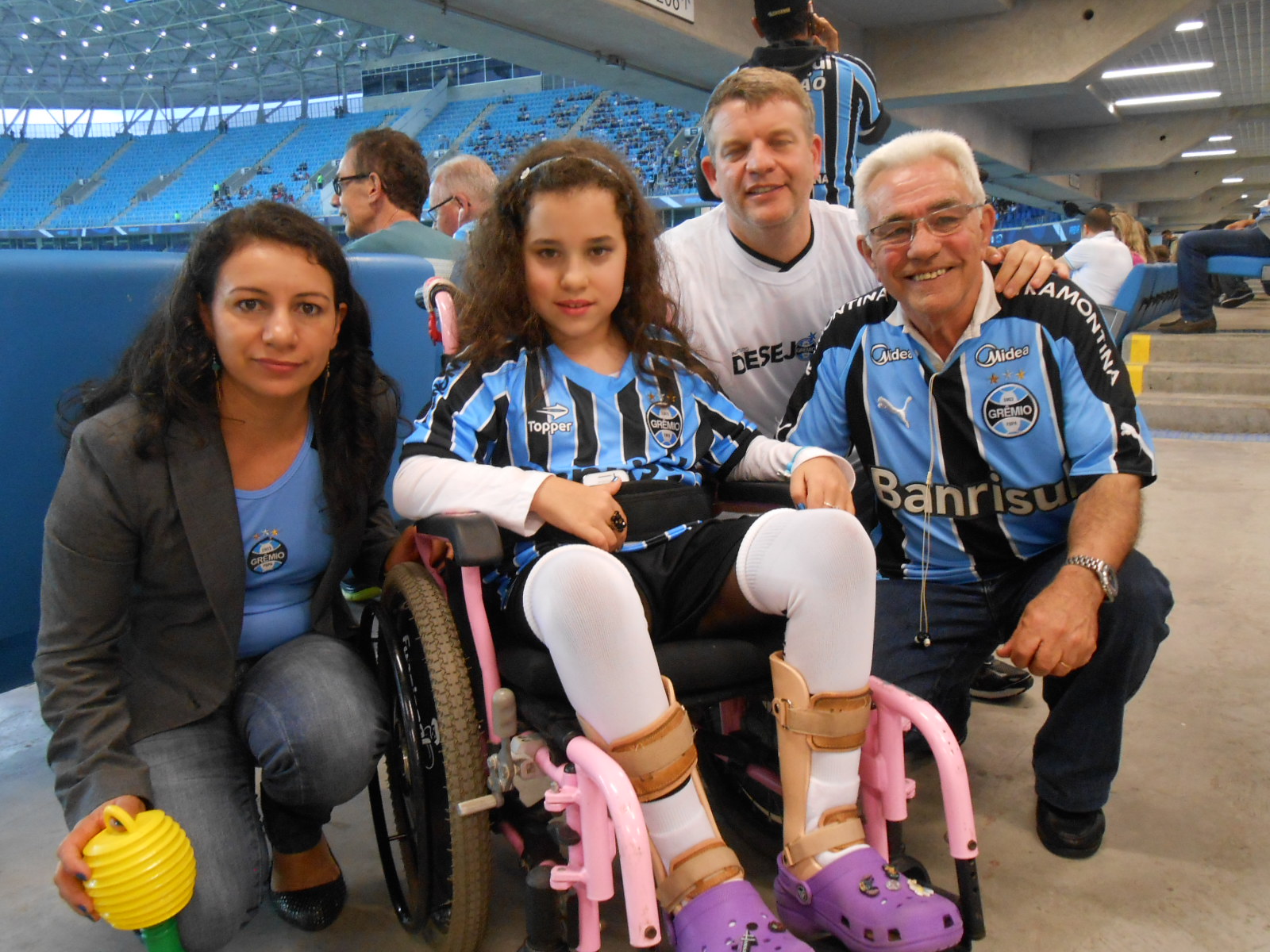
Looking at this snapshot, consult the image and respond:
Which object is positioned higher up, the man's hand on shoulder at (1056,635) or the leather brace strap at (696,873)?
the man's hand on shoulder at (1056,635)

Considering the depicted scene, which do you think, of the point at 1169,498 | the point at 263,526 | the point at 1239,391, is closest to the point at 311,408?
the point at 263,526

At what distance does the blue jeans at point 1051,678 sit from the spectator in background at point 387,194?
5.87 feet

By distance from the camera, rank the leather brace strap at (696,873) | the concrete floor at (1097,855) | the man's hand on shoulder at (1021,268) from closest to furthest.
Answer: the leather brace strap at (696,873) < the concrete floor at (1097,855) < the man's hand on shoulder at (1021,268)

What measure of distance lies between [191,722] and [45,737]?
1.05 meters

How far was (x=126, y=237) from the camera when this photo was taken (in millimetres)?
18906

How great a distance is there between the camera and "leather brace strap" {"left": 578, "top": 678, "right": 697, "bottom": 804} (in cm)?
101

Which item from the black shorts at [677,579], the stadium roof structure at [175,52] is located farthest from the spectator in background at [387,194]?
the stadium roof structure at [175,52]

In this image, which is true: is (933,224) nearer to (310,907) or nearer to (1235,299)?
(310,907)

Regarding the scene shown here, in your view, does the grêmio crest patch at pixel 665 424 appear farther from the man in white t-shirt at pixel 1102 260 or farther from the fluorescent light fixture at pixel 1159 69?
the fluorescent light fixture at pixel 1159 69

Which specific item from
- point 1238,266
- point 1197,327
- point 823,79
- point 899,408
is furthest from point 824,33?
point 1238,266

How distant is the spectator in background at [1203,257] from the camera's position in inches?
251

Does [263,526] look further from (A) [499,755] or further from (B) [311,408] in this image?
(A) [499,755]

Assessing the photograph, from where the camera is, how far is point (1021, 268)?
59.7 inches

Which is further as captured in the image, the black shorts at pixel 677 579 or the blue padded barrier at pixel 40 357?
the blue padded barrier at pixel 40 357
